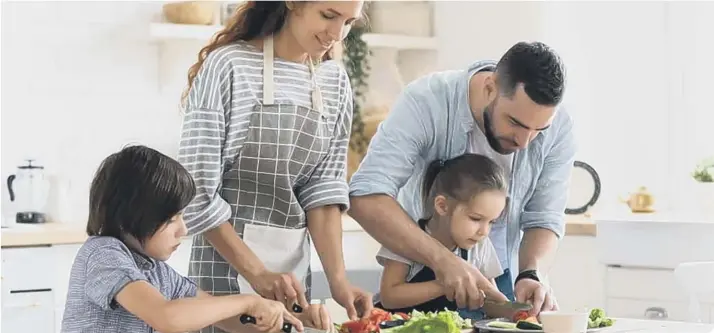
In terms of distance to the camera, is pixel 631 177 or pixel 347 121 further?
pixel 631 177

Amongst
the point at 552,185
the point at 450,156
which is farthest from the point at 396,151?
the point at 552,185

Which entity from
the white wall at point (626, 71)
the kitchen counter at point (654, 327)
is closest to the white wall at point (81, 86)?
the white wall at point (626, 71)

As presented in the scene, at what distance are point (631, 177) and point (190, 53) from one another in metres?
1.82

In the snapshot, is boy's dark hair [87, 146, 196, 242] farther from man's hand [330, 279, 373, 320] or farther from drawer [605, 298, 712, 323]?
drawer [605, 298, 712, 323]

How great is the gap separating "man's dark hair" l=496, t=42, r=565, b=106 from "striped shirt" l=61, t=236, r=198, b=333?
845 millimetres

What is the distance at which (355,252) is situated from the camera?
4.17 metres

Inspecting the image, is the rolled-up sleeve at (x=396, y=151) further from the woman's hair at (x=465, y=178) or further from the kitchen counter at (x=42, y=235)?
the kitchen counter at (x=42, y=235)

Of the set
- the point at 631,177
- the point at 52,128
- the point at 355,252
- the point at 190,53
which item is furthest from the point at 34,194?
the point at 631,177

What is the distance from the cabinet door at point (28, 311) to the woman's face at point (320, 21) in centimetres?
173

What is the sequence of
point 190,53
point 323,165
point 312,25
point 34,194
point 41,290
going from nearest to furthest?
point 312,25 < point 323,165 < point 41,290 < point 34,194 < point 190,53

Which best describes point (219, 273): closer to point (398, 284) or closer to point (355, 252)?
point (398, 284)

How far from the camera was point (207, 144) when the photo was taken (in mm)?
2141

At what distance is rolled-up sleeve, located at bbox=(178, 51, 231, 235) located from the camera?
213cm

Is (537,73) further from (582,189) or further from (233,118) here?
(582,189)
